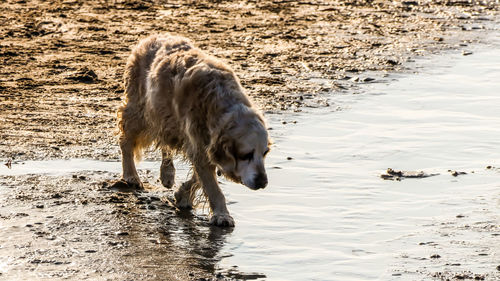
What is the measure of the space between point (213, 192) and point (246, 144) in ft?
2.53

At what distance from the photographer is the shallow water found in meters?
7.80

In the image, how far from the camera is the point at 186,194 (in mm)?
8984

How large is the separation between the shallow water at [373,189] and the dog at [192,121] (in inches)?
18.6

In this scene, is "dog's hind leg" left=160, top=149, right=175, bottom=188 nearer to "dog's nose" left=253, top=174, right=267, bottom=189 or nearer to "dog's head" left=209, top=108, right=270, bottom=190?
"dog's head" left=209, top=108, right=270, bottom=190

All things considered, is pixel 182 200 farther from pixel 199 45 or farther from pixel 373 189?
pixel 199 45

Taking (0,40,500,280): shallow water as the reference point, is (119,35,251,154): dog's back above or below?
above

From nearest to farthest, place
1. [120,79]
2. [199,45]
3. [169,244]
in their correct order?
[169,244], [120,79], [199,45]

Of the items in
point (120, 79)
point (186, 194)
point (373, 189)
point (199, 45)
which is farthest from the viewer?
point (199, 45)

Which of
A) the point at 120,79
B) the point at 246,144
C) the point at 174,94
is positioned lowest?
the point at 120,79

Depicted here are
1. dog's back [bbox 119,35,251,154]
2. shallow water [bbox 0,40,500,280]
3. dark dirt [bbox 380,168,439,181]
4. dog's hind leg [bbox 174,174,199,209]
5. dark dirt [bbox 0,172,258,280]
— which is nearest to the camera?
dark dirt [bbox 0,172,258,280]

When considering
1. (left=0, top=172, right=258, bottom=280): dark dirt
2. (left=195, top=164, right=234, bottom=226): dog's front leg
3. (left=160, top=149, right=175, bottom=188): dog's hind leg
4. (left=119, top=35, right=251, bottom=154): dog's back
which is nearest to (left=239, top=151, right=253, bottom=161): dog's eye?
(left=119, top=35, right=251, bottom=154): dog's back

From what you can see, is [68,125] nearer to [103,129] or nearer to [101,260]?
[103,129]

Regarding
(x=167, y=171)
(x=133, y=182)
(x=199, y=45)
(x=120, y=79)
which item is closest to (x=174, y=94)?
(x=167, y=171)

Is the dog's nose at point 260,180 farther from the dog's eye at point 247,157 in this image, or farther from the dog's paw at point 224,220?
the dog's paw at point 224,220
